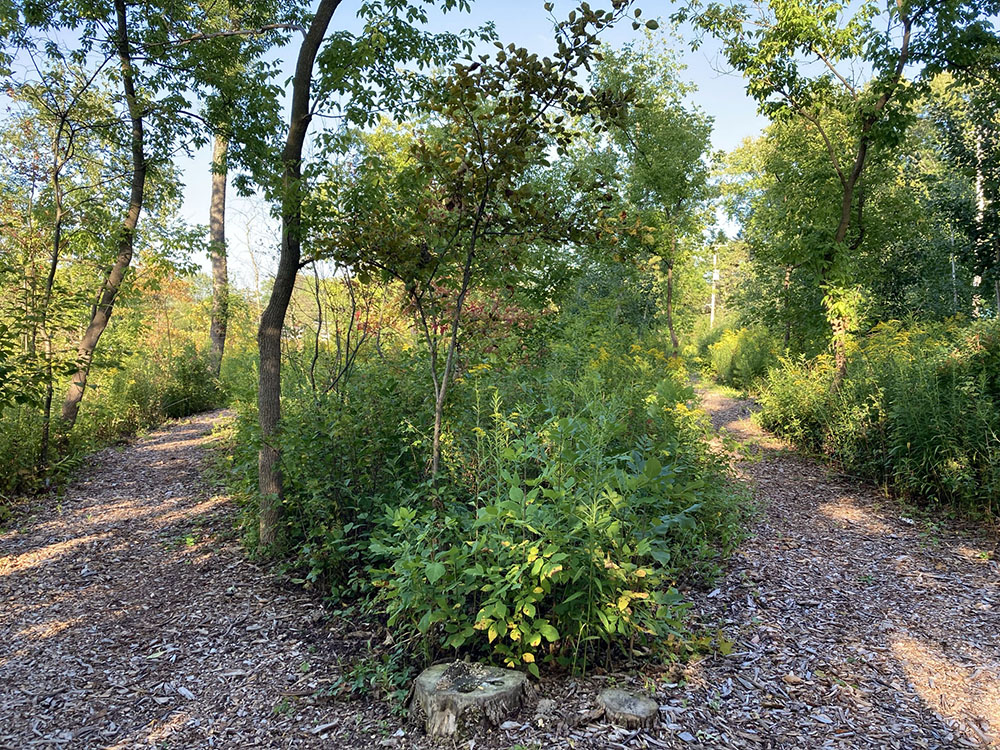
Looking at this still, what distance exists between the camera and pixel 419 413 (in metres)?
3.92

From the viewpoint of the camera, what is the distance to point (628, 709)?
7.24 ft

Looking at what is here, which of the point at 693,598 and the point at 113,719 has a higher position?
the point at 693,598

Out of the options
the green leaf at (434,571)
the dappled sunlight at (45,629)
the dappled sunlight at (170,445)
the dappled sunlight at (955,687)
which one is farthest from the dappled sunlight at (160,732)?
the dappled sunlight at (170,445)

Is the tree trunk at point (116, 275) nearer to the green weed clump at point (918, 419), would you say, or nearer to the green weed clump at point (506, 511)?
the green weed clump at point (506, 511)

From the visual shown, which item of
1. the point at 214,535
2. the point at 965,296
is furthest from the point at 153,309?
the point at 965,296

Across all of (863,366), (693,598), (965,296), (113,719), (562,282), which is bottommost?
(113,719)

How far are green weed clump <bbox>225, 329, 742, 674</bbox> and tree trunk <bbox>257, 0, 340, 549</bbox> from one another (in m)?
0.15

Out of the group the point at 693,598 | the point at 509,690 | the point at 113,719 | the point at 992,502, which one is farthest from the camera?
the point at 992,502

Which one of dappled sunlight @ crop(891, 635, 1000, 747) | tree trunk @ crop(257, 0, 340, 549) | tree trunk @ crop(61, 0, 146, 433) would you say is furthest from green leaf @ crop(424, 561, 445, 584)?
tree trunk @ crop(61, 0, 146, 433)

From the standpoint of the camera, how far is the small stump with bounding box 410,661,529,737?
2.18m

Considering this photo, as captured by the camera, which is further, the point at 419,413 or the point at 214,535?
the point at 214,535

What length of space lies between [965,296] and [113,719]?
15.9m

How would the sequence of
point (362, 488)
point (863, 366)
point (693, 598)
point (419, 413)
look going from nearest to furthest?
1. point (693, 598)
2. point (362, 488)
3. point (419, 413)
4. point (863, 366)

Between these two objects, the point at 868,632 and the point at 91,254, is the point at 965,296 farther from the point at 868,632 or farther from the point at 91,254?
the point at 91,254
